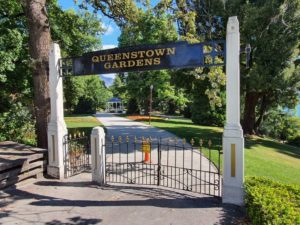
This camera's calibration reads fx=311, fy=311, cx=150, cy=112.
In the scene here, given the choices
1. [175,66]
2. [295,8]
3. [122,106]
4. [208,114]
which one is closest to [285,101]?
[208,114]

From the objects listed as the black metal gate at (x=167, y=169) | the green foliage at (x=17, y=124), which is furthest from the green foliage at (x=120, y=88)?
the black metal gate at (x=167, y=169)

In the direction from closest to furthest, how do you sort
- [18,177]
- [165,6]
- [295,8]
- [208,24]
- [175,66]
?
[175,66]
[18,177]
[165,6]
[295,8]
[208,24]

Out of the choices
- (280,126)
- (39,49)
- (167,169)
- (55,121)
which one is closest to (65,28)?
(39,49)

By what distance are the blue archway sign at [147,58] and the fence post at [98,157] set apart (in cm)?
172

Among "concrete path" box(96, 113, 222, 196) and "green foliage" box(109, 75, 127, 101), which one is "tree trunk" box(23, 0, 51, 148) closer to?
"concrete path" box(96, 113, 222, 196)

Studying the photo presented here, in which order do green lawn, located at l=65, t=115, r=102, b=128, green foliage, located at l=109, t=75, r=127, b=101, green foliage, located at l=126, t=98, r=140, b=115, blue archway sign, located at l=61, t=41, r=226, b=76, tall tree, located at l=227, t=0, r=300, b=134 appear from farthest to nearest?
green foliage, located at l=126, t=98, r=140, b=115
green foliage, located at l=109, t=75, r=127, b=101
green lawn, located at l=65, t=115, r=102, b=128
tall tree, located at l=227, t=0, r=300, b=134
blue archway sign, located at l=61, t=41, r=226, b=76

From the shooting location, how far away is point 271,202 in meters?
5.16

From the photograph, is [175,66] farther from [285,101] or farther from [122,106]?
[122,106]

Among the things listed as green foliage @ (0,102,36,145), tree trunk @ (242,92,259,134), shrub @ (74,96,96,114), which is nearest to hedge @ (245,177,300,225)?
green foliage @ (0,102,36,145)

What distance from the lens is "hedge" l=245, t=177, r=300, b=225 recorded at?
4.56 meters

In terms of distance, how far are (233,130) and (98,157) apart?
11.9 feet

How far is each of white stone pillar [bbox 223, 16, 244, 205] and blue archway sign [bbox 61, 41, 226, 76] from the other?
0.34m

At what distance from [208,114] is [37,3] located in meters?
23.0

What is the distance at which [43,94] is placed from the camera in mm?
9445
